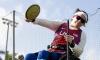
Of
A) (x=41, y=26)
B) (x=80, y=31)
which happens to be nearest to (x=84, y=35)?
(x=80, y=31)

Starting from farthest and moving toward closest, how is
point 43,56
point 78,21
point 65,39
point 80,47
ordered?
point 78,21 < point 80,47 < point 65,39 < point 43,56

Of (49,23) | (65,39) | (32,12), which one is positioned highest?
(32,12)

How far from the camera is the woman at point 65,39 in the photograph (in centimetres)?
570

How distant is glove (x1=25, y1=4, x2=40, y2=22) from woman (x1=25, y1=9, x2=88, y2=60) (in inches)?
4.5

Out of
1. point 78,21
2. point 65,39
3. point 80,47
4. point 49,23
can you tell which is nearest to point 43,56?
point 65,39

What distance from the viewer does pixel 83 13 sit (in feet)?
20.6

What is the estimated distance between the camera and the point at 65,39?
586 cm

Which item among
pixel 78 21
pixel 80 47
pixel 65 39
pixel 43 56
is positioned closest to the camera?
pixel 43 56

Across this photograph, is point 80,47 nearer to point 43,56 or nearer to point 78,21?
point 78,21

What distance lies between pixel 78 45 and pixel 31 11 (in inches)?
33.0

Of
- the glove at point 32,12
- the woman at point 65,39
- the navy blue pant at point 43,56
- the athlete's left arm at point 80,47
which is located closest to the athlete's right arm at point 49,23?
the woman at point 65,39

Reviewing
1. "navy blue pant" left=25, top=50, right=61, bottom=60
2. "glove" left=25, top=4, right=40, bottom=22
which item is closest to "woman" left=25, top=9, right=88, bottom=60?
"navy blue pant" left=25, top=50, right=61, bottom=60

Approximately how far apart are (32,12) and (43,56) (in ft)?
2.22

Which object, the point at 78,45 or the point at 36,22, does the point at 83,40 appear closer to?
the point at 78,45
